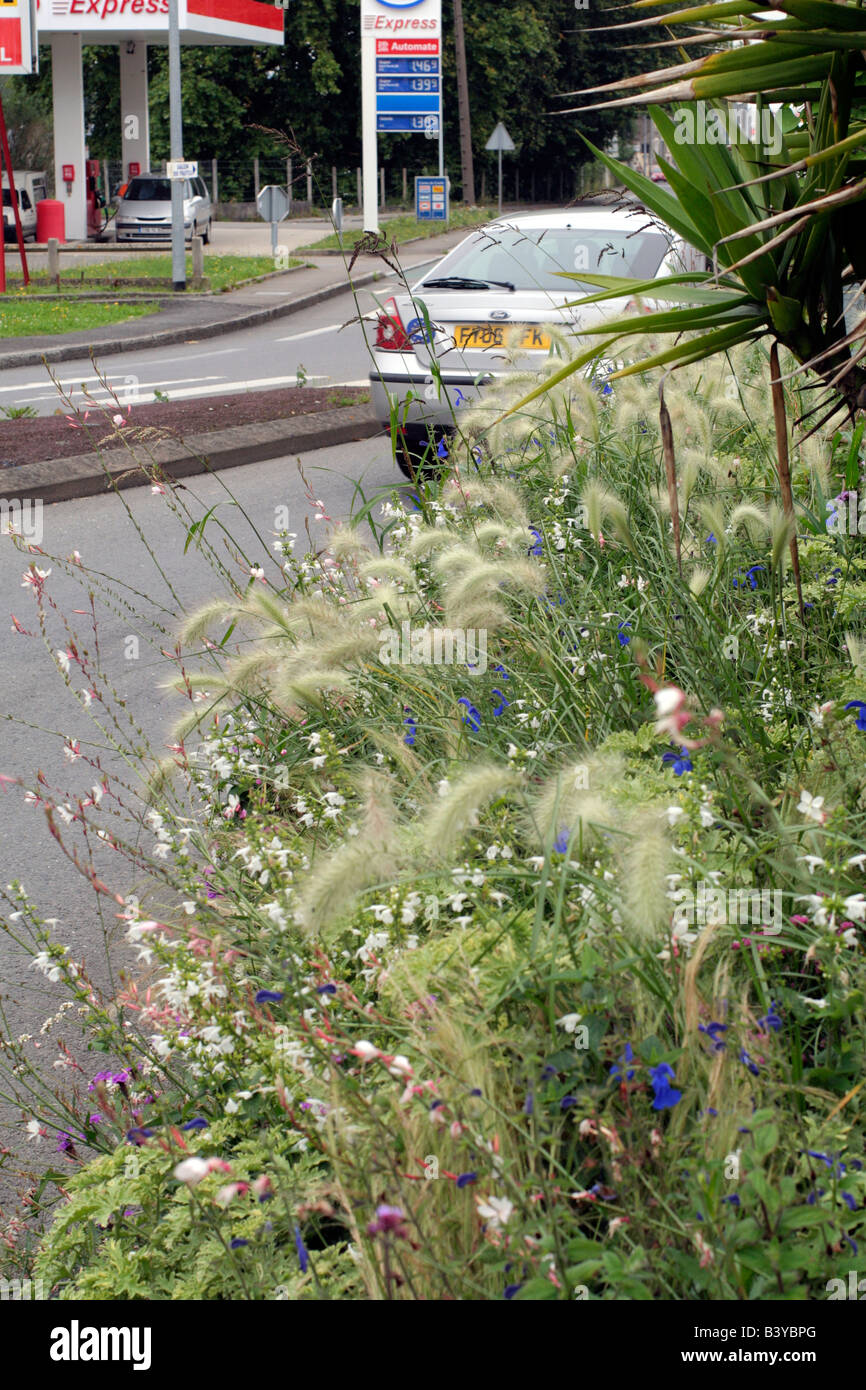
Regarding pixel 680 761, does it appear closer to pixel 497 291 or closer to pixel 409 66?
pixel 497 291

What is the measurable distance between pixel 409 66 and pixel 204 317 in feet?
41.5

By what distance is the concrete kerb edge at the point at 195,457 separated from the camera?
8547 millimetres

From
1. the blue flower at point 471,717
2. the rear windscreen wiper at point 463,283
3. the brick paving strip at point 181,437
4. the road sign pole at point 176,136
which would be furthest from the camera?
the road sign pole at point 176,136

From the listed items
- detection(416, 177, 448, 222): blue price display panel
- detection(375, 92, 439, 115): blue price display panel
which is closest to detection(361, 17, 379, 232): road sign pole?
detection(375, 92, 439, 115): blue price display panel

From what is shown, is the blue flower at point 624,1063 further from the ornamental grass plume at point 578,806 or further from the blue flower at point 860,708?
the blue flower at point 860,708

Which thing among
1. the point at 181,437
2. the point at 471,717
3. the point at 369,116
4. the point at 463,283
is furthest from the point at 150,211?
the point at 471,717

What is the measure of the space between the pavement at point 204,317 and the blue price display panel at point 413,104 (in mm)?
3047

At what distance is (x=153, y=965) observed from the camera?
3312 millimetres

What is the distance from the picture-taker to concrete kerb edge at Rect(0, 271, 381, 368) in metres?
15.4

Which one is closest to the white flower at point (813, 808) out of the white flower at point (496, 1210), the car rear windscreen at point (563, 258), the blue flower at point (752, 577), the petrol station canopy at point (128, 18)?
the white flower at point (496, 1210)

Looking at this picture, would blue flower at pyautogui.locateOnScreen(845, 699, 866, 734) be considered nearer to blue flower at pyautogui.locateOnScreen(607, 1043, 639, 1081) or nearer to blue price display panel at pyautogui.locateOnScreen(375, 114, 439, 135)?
blue flower at pyautogui.locateOnScreen(607, 1043, 639, 1081)

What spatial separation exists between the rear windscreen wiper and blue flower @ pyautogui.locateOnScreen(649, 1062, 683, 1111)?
6567 millimetres
